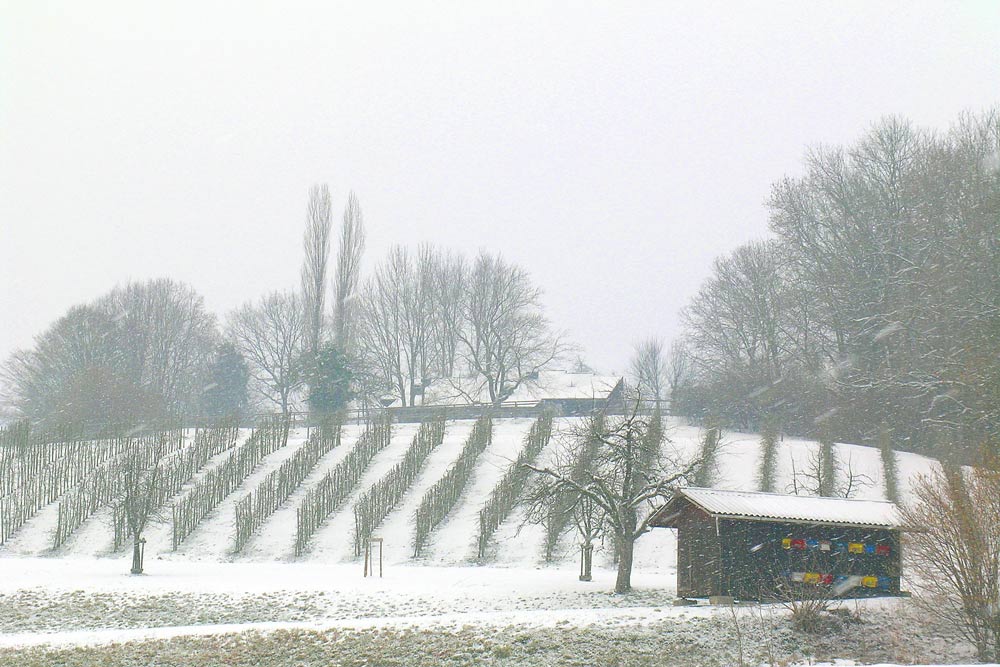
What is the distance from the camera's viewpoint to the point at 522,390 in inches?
2243

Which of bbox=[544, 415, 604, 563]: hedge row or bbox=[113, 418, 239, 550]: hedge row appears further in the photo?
bbox=[113, 418, 239, 550]: hedge row

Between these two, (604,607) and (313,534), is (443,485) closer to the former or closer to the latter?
(313,534)

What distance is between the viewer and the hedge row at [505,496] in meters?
26.1

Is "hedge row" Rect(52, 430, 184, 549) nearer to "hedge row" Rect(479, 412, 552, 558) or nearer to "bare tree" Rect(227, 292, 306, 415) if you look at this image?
"hedge row" Rect(479, 412, 552, 558)

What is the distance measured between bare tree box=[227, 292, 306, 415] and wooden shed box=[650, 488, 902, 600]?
1892 inches

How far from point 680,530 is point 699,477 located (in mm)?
9430

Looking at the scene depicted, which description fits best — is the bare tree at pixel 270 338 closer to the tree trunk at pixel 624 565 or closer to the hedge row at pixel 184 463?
the hedge row at pixel 184 463

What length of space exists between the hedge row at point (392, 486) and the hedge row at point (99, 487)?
5.88m

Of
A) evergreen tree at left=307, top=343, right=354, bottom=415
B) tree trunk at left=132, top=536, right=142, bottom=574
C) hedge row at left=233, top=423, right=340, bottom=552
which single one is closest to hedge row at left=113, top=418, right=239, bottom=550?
hedge row at left=233, top=423, right=340, bottom=552

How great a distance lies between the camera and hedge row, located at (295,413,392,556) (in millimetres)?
27359

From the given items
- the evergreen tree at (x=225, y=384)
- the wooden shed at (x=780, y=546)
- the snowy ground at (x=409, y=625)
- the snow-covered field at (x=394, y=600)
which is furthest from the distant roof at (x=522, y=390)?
the wooden shed at (x=780, y=546)

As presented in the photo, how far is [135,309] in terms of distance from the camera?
6134cm

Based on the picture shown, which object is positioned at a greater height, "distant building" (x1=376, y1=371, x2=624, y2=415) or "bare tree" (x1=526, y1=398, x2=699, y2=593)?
"distant building" (x1=376, y1=371, x2=624, y2=415)

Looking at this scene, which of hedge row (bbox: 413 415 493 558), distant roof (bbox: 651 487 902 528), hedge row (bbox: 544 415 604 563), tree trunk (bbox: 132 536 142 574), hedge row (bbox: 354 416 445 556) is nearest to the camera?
distant roof (bbox: 651 487 902 528)
